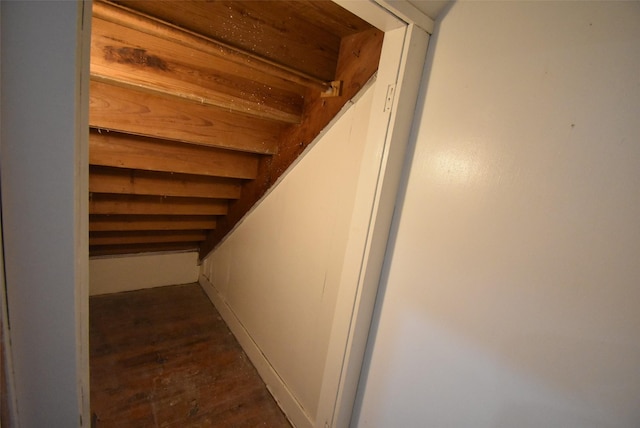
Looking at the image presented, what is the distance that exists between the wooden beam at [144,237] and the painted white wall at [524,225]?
7.67 feet

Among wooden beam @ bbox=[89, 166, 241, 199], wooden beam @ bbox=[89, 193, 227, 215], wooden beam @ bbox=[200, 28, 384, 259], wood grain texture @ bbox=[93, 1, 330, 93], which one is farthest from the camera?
wooden beam @ bbox=[89, 193, 227, 215]

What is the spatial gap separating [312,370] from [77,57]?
142 cm

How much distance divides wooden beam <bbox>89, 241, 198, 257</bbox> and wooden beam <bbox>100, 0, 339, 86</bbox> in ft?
7.44

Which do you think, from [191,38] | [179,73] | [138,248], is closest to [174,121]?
[179,73]

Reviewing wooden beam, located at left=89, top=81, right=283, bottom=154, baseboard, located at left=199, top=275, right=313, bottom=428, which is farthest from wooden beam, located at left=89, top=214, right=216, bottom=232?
wooden beam, located at left=89, top=81, right=283, bottom=154

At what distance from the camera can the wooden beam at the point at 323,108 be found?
105 cm

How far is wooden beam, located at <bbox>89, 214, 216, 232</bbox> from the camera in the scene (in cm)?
202

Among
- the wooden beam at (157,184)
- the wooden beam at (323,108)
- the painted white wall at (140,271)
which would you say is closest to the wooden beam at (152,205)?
the wooden beam at (157,184)

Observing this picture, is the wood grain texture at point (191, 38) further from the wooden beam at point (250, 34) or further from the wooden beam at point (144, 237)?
the wooden beam at point (144, 237)

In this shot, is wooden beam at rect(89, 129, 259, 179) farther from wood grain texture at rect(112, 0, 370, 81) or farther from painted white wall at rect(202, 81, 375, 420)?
wood grain texture at rect(112, 0, 370, 81)

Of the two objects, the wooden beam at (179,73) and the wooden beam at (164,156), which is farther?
the wooden beam at (164,156)

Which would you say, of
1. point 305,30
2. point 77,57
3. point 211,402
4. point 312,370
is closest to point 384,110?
point 305,30

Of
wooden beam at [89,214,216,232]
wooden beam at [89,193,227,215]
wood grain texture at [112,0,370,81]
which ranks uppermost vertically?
wood grain texture at [112,0,370,81]

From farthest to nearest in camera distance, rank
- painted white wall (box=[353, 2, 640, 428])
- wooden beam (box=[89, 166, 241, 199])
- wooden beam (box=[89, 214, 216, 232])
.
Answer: wooden beam (box=[89, 214, 216, 232]) → wooden beam (box=[89, 166, 241, 199]) → painted white wall (box=[353, 2, 640, 428])
